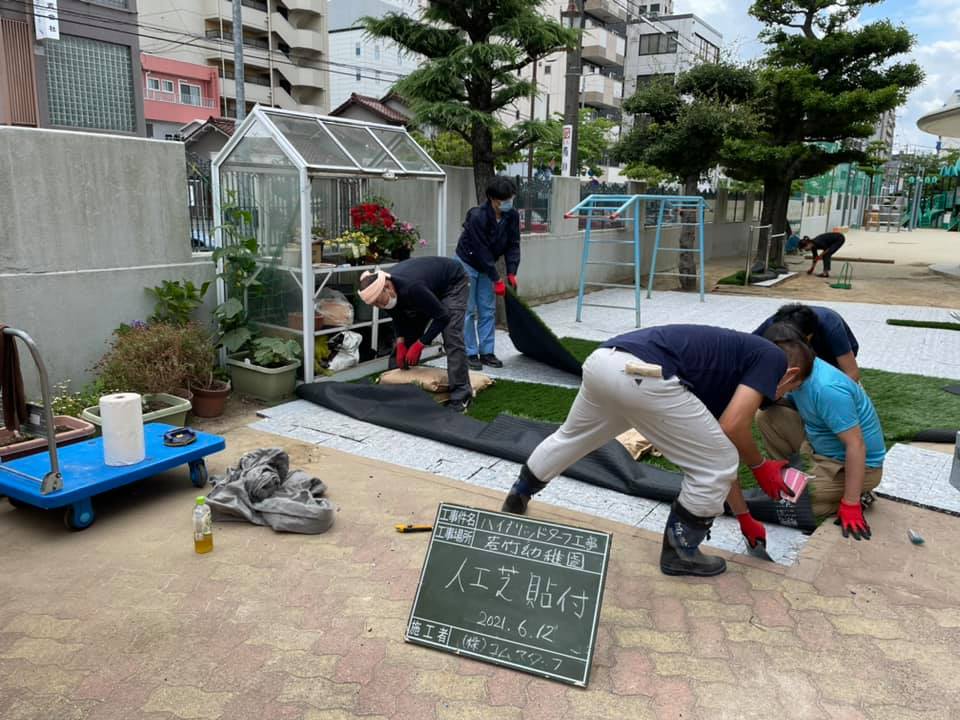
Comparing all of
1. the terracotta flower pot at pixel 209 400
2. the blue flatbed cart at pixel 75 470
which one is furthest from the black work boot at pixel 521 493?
the terracotta flower pot at pixel 209 400

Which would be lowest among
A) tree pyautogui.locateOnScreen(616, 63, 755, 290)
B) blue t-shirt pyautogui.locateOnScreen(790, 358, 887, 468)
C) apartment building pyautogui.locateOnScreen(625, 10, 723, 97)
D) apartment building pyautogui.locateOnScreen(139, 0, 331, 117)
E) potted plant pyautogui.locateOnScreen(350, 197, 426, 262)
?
blue t-shirt pyautogui.locateOnScreen(790, 358, 887, 468)

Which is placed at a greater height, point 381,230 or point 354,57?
point 354,57

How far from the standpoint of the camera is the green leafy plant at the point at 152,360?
490 cm

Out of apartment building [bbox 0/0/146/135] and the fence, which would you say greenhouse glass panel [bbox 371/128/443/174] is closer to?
the fence

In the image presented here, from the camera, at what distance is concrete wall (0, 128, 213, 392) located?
15.2 feet

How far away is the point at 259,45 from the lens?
113 ft

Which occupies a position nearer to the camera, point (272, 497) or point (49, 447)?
point (49, 447)

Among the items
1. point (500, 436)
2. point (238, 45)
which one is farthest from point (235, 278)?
point (238, 45)

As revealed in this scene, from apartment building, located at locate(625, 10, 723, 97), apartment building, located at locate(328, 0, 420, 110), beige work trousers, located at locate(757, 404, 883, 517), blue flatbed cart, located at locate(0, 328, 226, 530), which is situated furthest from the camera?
apartment building, located at locate(625, 10, 723, 97)

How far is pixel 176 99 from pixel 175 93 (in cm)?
24

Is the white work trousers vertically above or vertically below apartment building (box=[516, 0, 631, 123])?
below

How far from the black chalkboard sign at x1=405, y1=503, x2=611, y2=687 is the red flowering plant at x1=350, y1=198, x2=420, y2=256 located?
441cm

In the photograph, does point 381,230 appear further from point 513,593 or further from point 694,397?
point 513,593

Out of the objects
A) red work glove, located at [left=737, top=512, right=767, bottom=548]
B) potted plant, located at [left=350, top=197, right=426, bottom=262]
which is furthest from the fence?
red work glove, located at [left=737, top=512, right=767, bottom=548]
